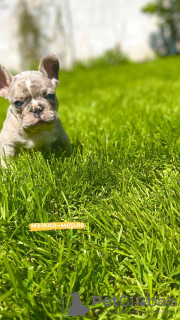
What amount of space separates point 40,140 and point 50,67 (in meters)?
0.49

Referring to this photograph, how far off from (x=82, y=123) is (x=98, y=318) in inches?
93.3

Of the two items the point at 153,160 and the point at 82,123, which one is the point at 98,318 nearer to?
the point at 153,160

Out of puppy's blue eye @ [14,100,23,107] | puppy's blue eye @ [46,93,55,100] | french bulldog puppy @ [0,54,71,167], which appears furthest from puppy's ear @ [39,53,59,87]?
puppy's blue eye @ [14,100,23,107]

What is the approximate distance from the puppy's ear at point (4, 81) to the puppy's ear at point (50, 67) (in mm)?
211

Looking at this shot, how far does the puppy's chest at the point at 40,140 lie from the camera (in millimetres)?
2010

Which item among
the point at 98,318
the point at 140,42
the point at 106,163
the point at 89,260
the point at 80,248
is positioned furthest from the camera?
the point at 140,42

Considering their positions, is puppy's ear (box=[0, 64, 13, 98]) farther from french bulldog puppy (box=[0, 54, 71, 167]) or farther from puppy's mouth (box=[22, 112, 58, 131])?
puppy's mouth (box=[22, 112, 58, 131])

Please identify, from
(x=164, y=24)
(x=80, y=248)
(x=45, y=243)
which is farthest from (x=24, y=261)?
(x=164, y=24)

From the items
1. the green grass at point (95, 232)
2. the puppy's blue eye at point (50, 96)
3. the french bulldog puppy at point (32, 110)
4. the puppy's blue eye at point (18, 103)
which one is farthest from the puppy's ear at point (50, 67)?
the green grass at point (95, 232)

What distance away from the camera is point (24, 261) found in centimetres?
132

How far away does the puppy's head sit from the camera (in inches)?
71.6

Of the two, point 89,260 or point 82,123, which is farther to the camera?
point 82,123

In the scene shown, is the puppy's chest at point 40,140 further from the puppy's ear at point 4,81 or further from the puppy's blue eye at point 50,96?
the puppy's ear at point 4,81

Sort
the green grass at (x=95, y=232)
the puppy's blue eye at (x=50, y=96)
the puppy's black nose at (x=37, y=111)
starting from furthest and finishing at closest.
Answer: the puppy's blue eye at (x=50, y=96) < the puppy's black nose at (x=37, y=111) < the green grass at (x=95, y=232)
